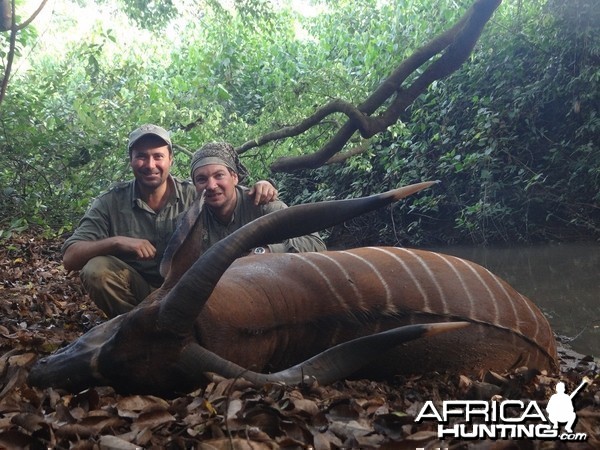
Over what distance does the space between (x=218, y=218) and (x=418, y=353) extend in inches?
72.4

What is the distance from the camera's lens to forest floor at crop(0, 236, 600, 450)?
2.12 m

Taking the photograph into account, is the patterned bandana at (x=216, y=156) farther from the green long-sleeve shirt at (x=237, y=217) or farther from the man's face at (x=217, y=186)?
the green long-sleeve shirt at (x=237, y=217)

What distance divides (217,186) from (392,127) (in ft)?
20.5

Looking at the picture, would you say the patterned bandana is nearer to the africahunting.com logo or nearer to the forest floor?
the forest floor

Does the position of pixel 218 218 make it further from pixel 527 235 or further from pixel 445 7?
pixel 527 235

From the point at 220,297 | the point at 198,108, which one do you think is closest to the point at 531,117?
the point at 198,108

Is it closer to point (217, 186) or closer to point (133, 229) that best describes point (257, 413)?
point (217, 186)

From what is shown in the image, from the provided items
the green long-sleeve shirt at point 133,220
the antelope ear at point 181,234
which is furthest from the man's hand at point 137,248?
the antelope ear at point 181,234

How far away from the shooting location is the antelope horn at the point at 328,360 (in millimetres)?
2682

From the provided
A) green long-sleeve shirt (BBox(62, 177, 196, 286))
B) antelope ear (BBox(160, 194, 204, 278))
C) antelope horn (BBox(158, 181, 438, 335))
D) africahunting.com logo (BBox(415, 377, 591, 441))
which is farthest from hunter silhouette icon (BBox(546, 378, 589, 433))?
green long-sleeve shirt (BBox(62, 177, 196, 286))

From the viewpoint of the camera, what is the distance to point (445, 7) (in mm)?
8492

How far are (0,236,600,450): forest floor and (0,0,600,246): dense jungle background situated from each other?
5.06 m

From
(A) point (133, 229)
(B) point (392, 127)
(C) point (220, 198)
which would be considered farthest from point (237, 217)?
(B) point (392, 127)

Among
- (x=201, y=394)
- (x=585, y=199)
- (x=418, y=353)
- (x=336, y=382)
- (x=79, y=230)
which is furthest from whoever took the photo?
(x=585, y=199)
